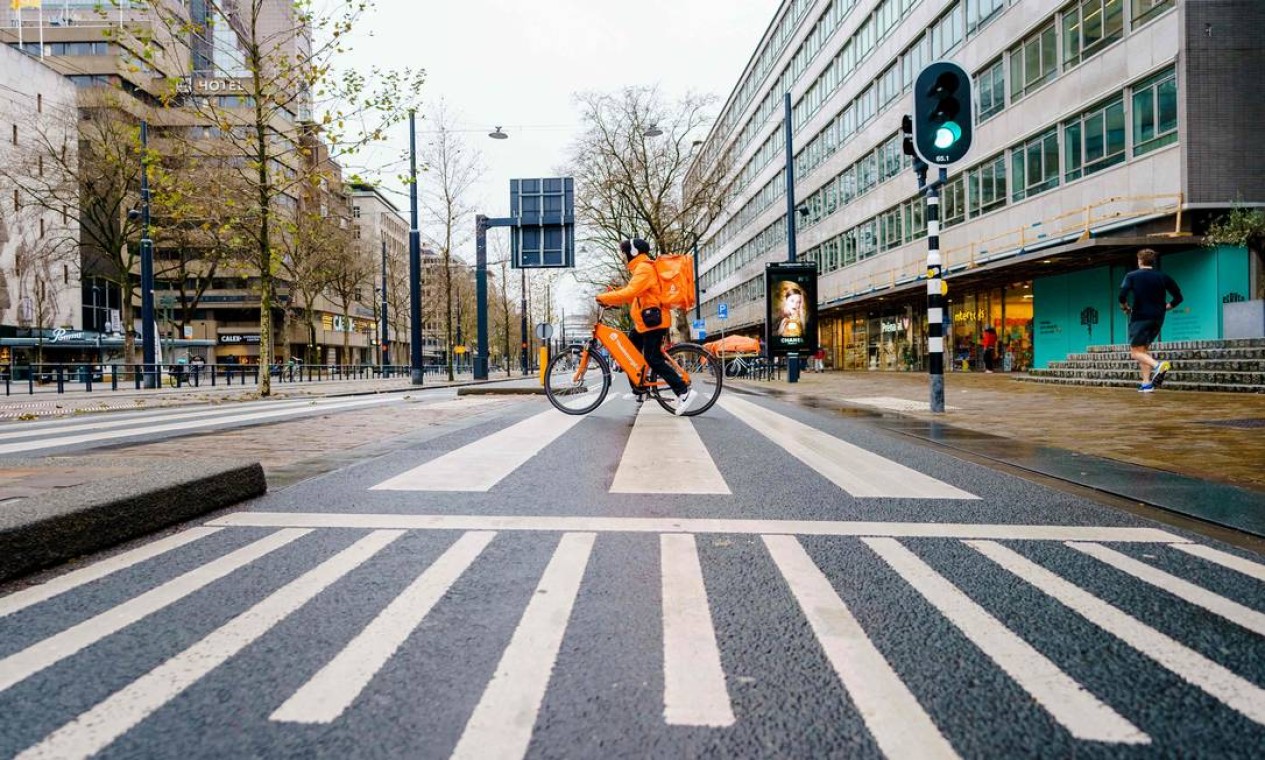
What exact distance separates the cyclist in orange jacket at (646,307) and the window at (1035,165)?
20156mm

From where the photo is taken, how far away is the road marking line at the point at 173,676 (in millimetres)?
1453

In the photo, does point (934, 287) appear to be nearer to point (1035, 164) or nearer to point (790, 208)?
point (790, 208)

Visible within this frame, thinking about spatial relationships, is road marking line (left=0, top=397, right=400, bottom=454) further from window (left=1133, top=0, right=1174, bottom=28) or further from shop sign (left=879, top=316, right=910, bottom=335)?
shop sign (left=879, top=316, right=910, bottom=335)

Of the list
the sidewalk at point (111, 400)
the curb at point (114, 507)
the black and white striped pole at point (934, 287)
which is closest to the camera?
the curb at point (114, 507)

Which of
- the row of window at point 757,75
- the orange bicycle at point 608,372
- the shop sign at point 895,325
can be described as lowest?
the orange bicycle at point 608,372

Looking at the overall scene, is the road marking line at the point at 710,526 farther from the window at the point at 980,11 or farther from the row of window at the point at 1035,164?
the window at the point at 980,11

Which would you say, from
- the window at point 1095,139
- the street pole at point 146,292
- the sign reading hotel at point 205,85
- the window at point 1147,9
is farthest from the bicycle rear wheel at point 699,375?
the street pole at point 146,292

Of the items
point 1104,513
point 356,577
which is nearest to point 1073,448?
point 1104,513

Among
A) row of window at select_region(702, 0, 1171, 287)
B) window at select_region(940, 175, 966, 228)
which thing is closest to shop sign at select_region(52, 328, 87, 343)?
row of window at select_region(702, 0, 1171, 287)

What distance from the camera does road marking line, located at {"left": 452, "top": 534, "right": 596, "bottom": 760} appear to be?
146 cm

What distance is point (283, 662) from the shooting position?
1842 mm

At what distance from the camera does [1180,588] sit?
7.95 feet

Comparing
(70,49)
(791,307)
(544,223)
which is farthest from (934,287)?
(70,49)

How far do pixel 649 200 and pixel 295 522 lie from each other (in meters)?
37.1
